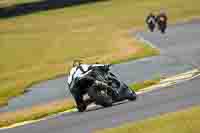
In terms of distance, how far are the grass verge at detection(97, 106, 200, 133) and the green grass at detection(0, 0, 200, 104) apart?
42.8ft

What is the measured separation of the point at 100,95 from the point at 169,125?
6.02 meters

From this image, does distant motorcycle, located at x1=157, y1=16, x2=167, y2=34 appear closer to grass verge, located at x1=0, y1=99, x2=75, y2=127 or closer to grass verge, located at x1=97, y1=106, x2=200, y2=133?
grass verge, located at x1=0, y1=99, x2=75, y2=127

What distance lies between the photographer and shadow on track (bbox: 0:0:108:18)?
254ft

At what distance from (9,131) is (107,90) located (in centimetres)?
437

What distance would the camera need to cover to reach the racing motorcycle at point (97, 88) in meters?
21.0

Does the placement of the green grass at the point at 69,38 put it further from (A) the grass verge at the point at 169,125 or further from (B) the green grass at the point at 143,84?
(A) the grass verge at the point at 169,125

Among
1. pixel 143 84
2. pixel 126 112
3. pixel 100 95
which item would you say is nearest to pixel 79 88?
pixel 100 95

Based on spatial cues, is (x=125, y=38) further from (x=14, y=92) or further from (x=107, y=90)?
(x=107, y=90)

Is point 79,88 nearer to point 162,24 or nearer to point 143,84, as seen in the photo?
point 143,84

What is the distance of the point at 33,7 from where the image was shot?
3162 inches

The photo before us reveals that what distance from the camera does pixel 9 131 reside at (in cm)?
2014

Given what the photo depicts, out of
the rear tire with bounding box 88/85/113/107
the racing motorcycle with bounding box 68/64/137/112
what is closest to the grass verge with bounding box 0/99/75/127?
the racing motorcycle with bounding box 68/64/137/112

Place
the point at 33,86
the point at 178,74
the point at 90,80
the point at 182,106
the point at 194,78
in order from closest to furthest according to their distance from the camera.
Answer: the point at 182,106
the point at 90,80
the point at 194,78
the point at 178,74
the point at 33,86

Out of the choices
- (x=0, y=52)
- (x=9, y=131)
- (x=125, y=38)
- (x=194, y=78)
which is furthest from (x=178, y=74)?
(x=0, y=52)
